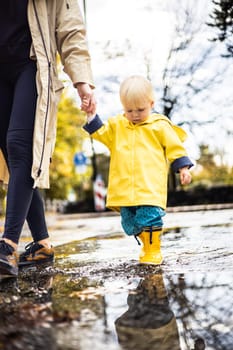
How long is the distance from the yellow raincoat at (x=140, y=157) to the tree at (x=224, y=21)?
7.17 metres

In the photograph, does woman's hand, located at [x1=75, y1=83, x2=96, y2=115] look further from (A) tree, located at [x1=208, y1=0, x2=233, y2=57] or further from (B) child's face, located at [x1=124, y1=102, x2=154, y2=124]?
(A) tree, located at [x1=208, y1=0, x2=233, y2=57]

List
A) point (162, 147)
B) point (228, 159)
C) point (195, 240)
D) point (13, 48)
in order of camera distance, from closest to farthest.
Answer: point (13, 48)
point (162, 147)
point (195, 240)
point (228, 159)

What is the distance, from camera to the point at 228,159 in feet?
Result: 120

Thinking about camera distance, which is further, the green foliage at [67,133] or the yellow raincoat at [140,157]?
the green foliage at [67,133]

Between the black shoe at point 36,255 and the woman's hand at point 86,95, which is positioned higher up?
the woman's hand at point 86,95

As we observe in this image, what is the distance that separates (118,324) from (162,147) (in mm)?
1655

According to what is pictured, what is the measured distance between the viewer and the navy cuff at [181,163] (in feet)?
9.49

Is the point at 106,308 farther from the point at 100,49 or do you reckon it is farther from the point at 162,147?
the point at 100,49

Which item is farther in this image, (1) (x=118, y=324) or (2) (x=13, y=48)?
(2) (x=13, y=48)

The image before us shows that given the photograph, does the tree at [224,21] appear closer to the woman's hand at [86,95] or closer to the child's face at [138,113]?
the child's face at [138,113]

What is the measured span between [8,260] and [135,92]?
1098 mm

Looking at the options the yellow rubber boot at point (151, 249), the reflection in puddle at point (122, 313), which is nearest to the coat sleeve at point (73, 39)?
the yellow rubber boot at point (151, 249)

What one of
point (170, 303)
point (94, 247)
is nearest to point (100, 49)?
point (94, 247)

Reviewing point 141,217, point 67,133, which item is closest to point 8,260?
point 141,217
